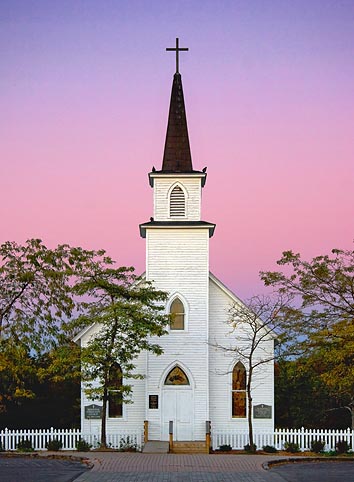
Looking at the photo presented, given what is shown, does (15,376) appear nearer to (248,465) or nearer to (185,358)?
(185,358)

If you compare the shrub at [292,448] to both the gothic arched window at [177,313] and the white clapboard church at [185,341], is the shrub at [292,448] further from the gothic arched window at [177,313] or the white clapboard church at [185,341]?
the gothic arched window at [177,313]

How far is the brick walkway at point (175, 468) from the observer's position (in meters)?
20.9

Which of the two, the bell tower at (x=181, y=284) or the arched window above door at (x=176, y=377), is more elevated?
the bell tower at (x=181, y=284)

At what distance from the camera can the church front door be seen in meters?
32.5

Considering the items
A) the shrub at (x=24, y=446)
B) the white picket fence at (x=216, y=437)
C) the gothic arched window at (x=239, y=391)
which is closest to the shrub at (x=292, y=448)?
the white picket fence at (x=216, y=437)

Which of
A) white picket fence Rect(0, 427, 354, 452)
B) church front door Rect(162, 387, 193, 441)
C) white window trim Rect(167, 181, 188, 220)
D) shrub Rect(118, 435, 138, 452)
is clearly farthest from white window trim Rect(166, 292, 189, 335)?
shrub Rect(118, 435, 138, 452)

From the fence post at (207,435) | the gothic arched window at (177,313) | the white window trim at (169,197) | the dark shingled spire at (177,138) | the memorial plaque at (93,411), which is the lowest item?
the fence post at (207,435)

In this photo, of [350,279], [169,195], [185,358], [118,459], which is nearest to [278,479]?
[118,459]

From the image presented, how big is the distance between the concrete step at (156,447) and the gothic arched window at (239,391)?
402 cm

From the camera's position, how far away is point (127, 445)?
31.2 m

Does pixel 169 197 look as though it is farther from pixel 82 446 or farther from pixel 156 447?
pixel 82 446

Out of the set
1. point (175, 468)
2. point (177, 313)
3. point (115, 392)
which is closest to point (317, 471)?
point (175, 468)

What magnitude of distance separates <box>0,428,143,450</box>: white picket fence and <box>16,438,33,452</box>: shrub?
331mm

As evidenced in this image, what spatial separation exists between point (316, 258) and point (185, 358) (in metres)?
7.31
